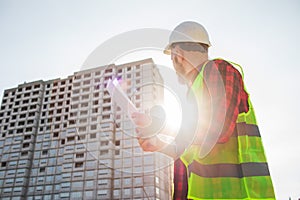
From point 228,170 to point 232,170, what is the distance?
0.02m

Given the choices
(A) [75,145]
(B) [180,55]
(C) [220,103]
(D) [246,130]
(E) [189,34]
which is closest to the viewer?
(C) [220,103]

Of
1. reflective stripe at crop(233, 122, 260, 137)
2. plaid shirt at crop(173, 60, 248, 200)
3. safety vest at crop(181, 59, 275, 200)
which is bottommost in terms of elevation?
safety vest at crop(181, 59, 275, 200)

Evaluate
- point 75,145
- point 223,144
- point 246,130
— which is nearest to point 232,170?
point 223,144

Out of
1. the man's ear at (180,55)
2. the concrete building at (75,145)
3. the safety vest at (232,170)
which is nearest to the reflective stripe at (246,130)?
the safety vest at (232,170)

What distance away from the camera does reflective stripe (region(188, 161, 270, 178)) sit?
159 cm

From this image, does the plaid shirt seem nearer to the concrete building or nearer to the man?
the man

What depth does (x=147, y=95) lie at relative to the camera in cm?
5328

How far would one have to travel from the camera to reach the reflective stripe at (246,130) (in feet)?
5.58

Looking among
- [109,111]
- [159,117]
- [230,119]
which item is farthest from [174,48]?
[109,111]

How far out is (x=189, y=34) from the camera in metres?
2.13

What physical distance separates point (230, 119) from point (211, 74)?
287 mm

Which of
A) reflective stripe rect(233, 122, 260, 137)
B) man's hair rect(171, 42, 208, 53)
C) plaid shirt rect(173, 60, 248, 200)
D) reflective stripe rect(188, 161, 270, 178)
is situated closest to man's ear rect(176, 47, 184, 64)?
man's hair rect(171, 42, 208, 53)

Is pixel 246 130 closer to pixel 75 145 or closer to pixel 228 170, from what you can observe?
pixel 228 170

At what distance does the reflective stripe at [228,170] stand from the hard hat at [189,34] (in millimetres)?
950
